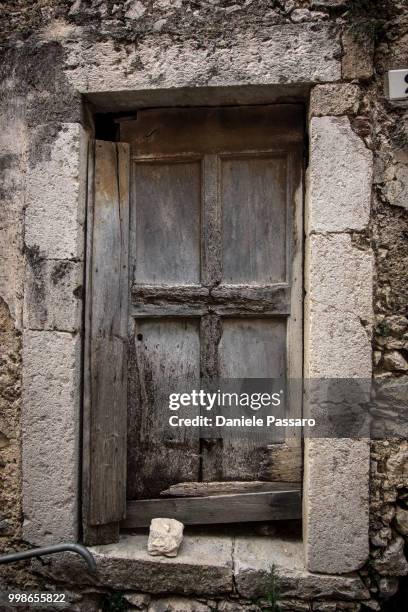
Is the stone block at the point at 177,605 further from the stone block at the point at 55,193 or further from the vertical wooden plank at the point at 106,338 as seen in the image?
the stone block at the point at 55,193

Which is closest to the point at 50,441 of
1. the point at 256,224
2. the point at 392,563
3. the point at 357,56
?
the point at 256,224

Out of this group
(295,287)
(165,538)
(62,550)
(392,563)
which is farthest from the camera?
(295,287)

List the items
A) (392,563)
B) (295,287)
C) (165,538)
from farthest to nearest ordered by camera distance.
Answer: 1. (295,287)
2. (165,538)
3. (392,563)

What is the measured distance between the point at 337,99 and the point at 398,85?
26cm

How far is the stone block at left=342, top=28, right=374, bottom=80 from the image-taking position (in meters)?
2.01

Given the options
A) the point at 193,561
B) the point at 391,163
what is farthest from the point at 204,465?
the point at 391,163

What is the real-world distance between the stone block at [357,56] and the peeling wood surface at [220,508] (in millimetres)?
1934

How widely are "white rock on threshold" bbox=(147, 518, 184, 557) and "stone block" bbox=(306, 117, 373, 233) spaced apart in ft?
4.96

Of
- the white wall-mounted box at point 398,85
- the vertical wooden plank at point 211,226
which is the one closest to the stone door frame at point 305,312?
the white wall-mounted box at point 398,85

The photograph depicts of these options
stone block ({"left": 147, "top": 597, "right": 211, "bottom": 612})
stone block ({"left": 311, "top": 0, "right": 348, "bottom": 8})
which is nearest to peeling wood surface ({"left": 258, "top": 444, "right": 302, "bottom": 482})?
stone block ({"left": 147, "top": 597, "right": 211, "bottom": 612})

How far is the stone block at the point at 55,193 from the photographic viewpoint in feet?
6.99

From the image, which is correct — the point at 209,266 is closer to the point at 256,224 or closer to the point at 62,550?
the point at 256,224

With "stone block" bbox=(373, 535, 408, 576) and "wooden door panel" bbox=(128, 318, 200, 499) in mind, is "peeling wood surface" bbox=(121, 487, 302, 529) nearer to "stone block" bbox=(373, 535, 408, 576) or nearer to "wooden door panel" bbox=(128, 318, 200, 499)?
"wooden door panel" bbox=(128, 318, 200, 499)

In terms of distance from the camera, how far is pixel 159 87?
82.3 inches
